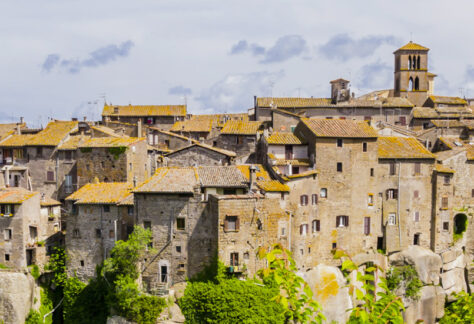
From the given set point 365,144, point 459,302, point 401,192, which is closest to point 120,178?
point 365,144

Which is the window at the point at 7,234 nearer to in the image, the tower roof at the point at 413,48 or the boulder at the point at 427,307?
the boulder at the point at 427,307

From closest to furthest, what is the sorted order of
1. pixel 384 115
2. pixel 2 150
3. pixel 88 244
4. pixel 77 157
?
pixel 88 244, pixel 77 157, pixel 2 150, pixel 384 115

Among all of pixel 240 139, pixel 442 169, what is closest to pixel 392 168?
pixel 442 169

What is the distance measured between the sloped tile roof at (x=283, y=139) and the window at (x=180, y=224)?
12.7 meters

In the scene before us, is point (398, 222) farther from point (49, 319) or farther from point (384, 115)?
point (49, 319)

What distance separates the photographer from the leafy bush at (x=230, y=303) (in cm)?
3884

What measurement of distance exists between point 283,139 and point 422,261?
18972 mm

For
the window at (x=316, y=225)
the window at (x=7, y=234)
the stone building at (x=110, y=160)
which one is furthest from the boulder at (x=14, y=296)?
the window at (x=316, y=225)

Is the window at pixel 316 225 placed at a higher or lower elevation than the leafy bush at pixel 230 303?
higher

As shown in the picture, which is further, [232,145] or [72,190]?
[232,145]

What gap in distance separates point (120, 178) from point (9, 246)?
40.4 feet

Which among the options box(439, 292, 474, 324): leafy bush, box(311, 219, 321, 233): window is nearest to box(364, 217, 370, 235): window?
box(311, 219, 321, 233): window

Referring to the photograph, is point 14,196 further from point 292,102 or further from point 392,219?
point 292,102

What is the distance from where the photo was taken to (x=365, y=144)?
49094 mm
